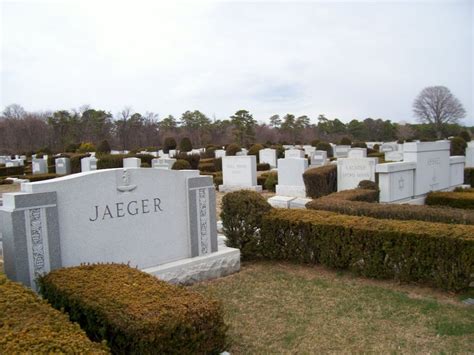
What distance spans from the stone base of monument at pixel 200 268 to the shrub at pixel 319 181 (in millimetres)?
7377

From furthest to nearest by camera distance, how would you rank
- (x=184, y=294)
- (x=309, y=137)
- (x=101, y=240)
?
(x=309, y=137), (x=101, y=240), (x=184, y=294)

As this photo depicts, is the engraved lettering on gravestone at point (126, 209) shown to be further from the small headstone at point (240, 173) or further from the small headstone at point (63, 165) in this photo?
the small headstone at point (63, 165)

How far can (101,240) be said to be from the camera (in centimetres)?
540

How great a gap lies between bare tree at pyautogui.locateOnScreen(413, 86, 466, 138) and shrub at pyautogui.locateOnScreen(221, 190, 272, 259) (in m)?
71.4

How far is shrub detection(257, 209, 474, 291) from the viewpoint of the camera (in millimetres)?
5551

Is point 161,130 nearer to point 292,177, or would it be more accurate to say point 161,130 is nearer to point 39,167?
point 39,167

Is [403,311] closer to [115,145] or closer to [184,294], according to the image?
[184,294]

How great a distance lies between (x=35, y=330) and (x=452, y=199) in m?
11.8

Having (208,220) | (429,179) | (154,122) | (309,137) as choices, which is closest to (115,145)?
(154,122)

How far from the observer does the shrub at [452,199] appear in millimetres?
11578

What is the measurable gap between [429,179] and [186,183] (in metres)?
9.56

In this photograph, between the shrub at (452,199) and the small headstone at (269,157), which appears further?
the small headstone at (269,157)

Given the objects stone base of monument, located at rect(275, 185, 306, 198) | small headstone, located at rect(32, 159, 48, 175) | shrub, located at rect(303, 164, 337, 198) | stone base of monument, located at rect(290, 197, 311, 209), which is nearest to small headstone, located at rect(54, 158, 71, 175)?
small headstone, located at rect(32, 159, 48, 175)

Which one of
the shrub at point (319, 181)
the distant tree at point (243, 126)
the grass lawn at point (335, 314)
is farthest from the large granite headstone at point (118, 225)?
the distant tree at point (243, 126)
